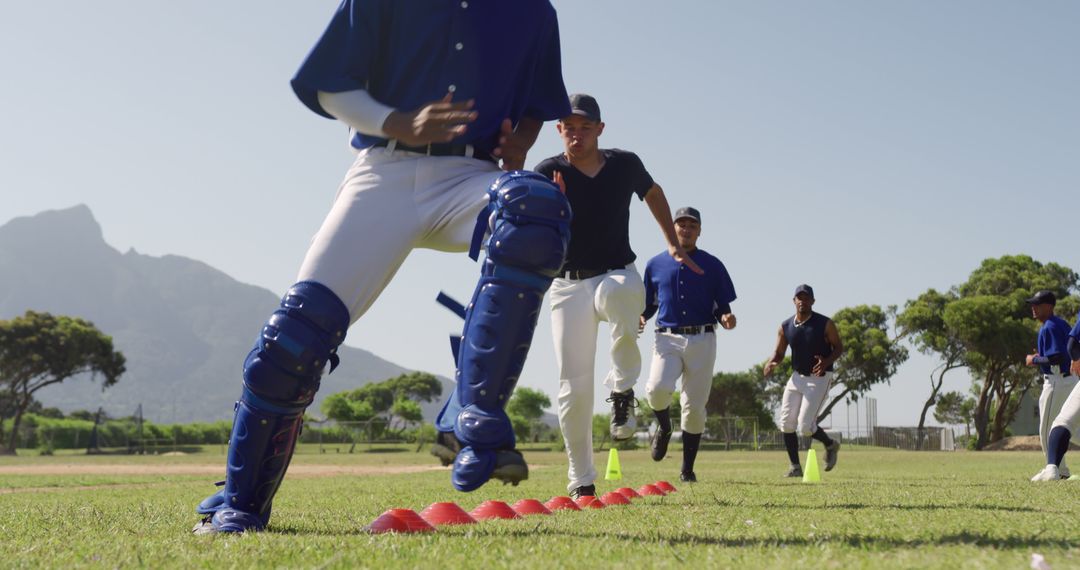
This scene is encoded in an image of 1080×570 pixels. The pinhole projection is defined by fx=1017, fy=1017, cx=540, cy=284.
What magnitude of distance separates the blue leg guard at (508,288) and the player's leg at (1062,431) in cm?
871

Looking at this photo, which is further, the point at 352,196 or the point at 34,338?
the point at 34,338

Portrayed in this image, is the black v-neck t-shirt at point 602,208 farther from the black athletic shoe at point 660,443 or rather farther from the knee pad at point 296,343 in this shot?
the knee pad at point 296,343

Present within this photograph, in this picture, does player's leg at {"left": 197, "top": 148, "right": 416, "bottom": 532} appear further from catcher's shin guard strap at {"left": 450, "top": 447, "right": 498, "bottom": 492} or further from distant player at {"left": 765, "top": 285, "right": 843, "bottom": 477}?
distant player at {"left": 765, "top": 285, "right": 843, "bottom": 477}

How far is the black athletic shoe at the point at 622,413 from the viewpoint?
24.8 ft

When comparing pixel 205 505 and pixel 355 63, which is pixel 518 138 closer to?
pixel 355 63

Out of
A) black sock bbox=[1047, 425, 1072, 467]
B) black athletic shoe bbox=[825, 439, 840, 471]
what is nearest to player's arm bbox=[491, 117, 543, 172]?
black sock bbox=[1047, 425, 1072, 467]

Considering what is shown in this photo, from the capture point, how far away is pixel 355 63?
12.4 feet

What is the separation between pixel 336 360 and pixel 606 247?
11.5 ft

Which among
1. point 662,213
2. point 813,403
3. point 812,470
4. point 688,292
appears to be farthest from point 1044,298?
point 662,213

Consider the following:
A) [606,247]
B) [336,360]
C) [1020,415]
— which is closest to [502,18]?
[336,360]

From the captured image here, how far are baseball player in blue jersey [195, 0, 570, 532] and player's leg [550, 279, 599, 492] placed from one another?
8.75ft

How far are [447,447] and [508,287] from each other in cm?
55

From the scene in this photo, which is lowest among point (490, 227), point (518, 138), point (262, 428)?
point (262, 428)

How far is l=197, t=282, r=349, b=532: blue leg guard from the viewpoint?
11.6 feet
